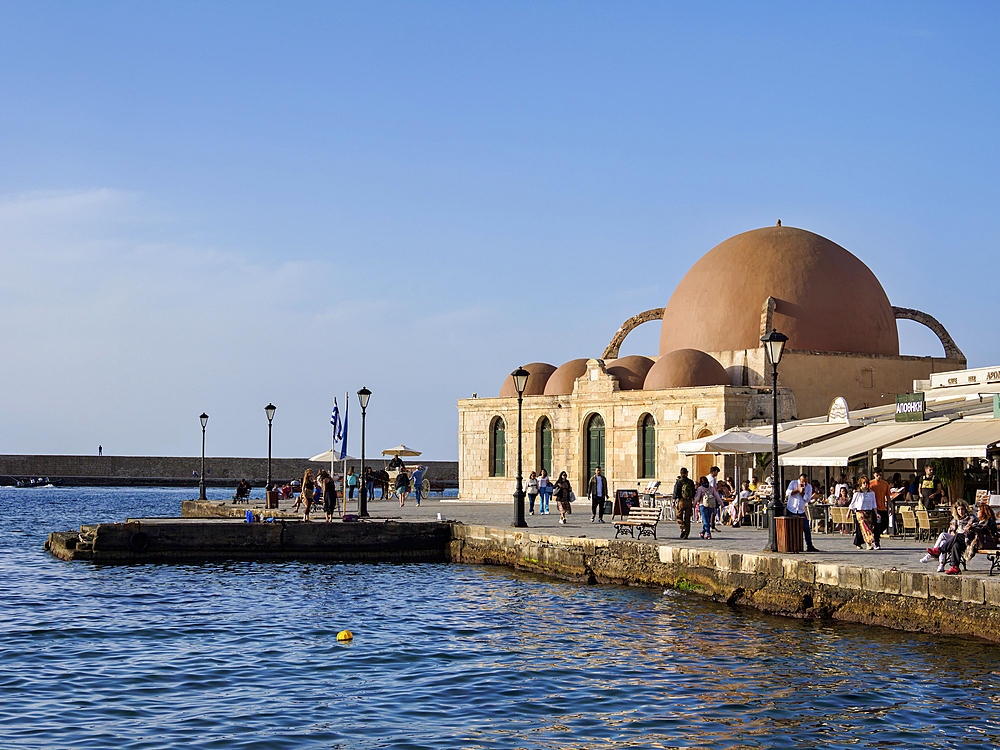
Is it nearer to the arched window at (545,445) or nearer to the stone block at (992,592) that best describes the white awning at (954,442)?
the stone block at (992,592)

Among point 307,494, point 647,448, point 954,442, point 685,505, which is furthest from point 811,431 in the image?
point 307,494

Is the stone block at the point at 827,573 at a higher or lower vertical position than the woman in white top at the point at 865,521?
lower

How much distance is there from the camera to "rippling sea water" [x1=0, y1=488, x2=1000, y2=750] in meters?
8.66

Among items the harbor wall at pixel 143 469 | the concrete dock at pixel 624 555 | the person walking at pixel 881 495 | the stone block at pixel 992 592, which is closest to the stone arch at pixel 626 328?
the concrete dock at pixel 624 555

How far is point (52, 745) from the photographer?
830 cm

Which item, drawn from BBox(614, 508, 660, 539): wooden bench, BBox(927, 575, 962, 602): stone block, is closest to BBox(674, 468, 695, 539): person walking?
BBox(614, 508, 660, 539): wooden bench

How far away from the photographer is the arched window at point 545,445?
112 feet

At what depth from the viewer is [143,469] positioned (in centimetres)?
7481

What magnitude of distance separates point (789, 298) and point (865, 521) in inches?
606

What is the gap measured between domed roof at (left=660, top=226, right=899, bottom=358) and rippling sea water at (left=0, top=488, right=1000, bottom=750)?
15.7 m

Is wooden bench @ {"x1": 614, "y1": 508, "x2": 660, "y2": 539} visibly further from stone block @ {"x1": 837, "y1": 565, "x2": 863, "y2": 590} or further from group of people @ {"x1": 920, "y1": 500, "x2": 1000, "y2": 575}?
group of people @ {"x1": 920, "y1": 500, "x2": 1000, "y2": 575}

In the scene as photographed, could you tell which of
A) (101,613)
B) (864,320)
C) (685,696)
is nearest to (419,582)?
(101,613)

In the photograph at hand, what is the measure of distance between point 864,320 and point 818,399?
10.1 ft

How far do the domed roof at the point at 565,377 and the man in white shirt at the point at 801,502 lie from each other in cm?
1631
